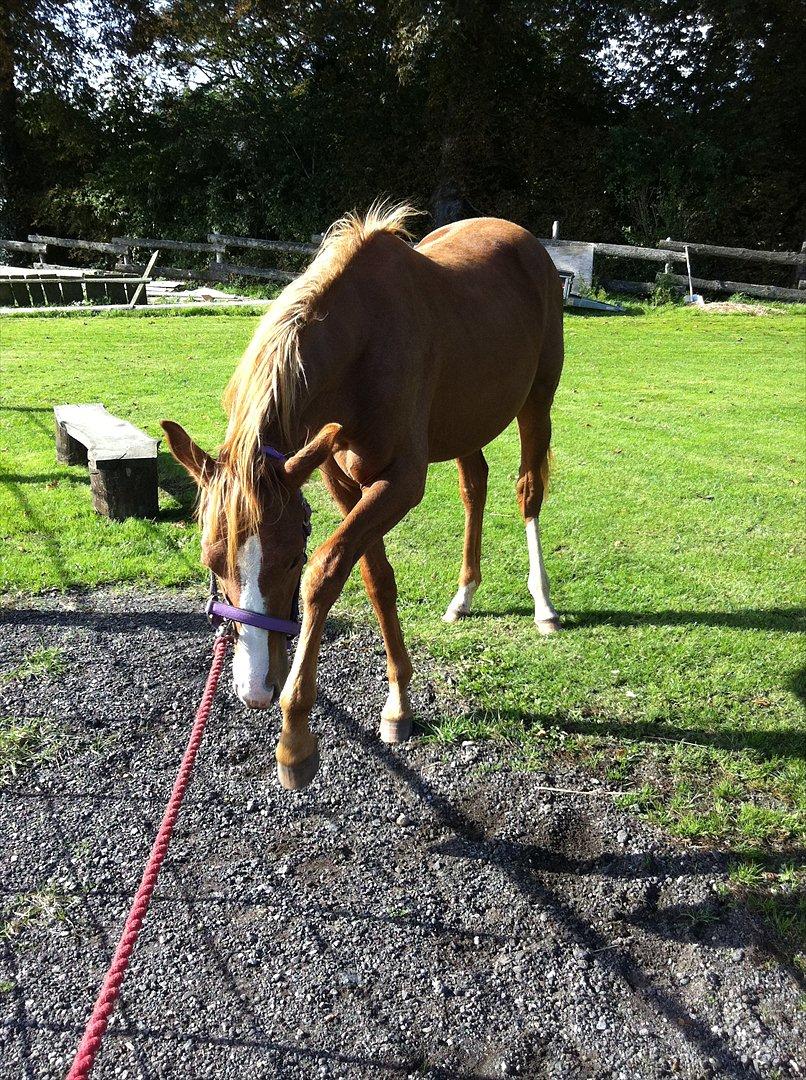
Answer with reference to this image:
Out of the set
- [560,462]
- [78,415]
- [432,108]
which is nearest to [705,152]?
[432,108]

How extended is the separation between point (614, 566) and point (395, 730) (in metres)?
2.58

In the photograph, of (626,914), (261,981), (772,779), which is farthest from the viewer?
(772,779)

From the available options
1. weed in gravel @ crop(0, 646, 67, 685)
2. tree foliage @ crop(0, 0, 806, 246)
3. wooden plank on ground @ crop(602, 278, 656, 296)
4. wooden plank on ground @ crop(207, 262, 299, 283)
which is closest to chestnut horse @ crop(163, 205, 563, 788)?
weed in gravel @ crop(0, 646, 67, 685)

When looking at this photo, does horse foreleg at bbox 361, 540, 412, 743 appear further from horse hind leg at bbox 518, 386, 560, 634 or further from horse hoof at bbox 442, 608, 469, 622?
horse hind leg at bbox 518, 386, 560, 634

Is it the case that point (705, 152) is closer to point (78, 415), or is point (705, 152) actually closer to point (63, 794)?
point (78, 415)

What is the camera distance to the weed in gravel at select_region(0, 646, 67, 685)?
3973mm

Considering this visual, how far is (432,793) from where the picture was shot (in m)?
3.24

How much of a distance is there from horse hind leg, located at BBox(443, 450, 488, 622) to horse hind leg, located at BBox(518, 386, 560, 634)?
283mm

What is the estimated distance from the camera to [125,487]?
5887 mm

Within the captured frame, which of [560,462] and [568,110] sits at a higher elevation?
[568,110]

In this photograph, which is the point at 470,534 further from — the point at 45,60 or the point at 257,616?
the point at 45,60

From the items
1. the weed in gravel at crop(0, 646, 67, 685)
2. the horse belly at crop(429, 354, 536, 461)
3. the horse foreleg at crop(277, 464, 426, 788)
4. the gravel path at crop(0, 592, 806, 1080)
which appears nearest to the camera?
the gravel path at crop(0, 592, 806, 1080)

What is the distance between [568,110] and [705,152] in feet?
12.8

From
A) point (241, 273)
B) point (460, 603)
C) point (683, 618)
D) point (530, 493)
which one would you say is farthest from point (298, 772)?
point (241, 273)
